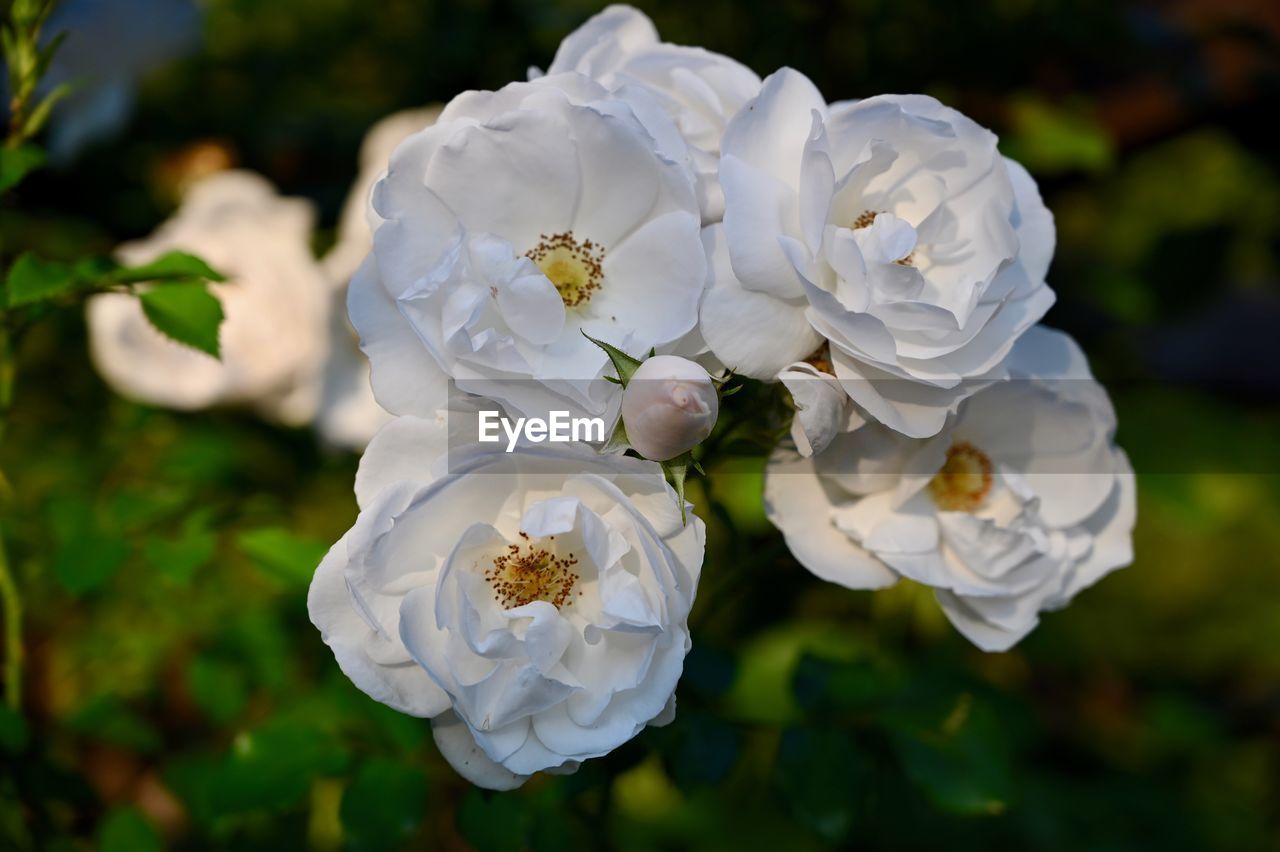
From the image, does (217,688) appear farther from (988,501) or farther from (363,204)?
(988,501)

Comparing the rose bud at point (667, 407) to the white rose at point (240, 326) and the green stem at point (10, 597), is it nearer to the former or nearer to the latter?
the green stem at point (10, 597)

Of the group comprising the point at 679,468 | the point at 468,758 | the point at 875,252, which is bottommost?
the point at 468,758

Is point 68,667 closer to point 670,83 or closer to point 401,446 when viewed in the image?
point 401,446

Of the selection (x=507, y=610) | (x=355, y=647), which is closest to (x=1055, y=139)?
(x=507, y=610)

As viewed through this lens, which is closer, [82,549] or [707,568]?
[82,549]

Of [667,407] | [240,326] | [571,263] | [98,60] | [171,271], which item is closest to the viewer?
[667,407]

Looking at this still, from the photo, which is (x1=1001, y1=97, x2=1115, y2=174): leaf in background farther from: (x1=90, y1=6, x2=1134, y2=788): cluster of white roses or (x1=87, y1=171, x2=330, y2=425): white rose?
(x1=87, y1=171, x2=330, y2=425): white rose

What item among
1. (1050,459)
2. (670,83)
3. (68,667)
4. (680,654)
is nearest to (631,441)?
(680,654)
